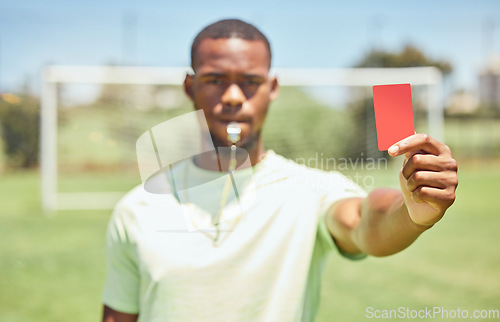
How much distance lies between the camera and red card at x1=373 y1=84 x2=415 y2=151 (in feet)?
2.81

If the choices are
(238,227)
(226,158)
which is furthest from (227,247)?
(226,158)

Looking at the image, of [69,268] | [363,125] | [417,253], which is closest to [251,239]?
[69,268]

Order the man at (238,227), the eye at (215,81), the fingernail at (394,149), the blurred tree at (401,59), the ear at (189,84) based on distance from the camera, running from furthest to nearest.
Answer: the blurred tree at (401,59), the ear at (189,84), the eye at (215,81), the man at (238,227), the fingernail at (394,149)

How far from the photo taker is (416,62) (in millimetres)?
13523

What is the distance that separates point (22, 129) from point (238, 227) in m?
8.74

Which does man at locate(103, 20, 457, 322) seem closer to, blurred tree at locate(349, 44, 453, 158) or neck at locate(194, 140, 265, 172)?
neck at locate(194, 140, 265, 172)

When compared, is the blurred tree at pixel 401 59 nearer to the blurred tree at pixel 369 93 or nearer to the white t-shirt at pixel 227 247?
the blurred tree at pixel 369 93

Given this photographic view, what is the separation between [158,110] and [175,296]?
8690mm

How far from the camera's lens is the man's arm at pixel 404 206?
0.83 metres

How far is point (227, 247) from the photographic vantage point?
121 cm

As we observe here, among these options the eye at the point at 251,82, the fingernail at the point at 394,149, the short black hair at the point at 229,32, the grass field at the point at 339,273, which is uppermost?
the short black hair at the point at 229,32

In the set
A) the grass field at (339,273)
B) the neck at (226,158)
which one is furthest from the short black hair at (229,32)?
the grass field at (339,273)

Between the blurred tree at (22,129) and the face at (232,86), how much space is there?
6.38 metres

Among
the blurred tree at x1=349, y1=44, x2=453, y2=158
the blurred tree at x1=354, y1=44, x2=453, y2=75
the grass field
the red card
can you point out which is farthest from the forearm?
the blurred tree at x1=354, y1=44, x2=453, y2=75
